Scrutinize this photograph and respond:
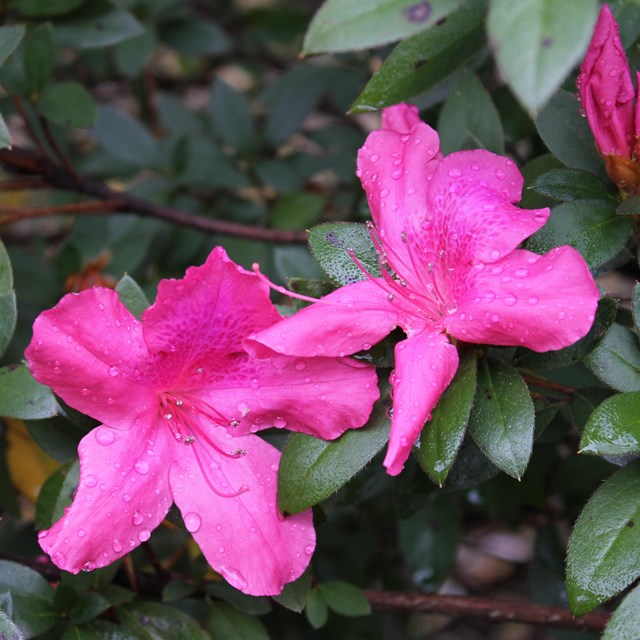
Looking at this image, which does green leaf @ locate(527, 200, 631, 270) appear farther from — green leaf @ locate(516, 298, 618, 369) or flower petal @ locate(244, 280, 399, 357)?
flower petal @ locate(244, 280, 399, 357)

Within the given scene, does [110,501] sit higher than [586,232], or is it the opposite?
[586,232]

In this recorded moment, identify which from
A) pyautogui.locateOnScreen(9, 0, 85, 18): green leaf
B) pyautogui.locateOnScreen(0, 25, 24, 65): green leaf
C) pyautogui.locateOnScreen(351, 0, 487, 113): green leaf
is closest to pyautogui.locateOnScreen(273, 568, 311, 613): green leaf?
pyautogui.locateOnScreen(351, 0, 487, 113): green leaf

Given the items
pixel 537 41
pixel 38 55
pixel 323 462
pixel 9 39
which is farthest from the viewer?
pixel 38 55

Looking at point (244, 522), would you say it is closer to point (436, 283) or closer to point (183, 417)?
point (183, 417)

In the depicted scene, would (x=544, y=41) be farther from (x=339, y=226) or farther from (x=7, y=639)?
(x=7, y=639)

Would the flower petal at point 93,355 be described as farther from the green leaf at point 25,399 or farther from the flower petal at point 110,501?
the green leaf at point 25,399

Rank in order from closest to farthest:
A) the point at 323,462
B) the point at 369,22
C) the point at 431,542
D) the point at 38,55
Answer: the point at 369,22 → the point at 323,462 → the point at 38,55 → the point at 431,542

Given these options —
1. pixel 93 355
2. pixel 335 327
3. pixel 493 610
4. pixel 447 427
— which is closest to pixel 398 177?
pixel 335 327

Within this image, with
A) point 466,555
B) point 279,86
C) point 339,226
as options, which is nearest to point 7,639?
point 339,226
